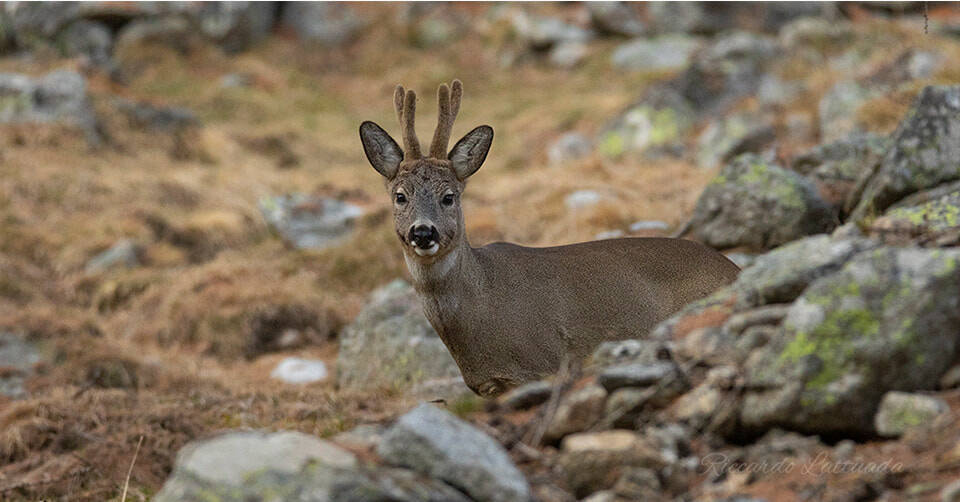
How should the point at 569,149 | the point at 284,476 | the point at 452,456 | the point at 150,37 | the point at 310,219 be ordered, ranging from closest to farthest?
1. the point at 284,476
2. the point at 452,456
3. the point at 310,219
4. the point at 569,149
5. the point at 150,37

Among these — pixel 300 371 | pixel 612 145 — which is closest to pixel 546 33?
pixel 612 145

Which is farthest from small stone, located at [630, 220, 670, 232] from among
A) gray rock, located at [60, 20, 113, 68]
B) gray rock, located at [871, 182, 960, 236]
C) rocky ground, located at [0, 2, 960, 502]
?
gray rock, located at [60, 20, 113, 68]

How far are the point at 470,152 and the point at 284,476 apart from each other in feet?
12.7

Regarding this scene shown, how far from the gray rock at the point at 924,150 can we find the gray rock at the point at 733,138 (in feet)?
25.3

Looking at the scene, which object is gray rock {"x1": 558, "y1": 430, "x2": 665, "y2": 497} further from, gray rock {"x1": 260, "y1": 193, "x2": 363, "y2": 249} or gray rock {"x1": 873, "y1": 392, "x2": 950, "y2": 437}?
gray rock {"x1": 260, "y1": 193, "x2": 363, "y2": 249}

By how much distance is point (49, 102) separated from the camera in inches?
771

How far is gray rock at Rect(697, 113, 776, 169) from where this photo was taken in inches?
577

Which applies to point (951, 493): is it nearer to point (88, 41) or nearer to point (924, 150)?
point (924, 150)

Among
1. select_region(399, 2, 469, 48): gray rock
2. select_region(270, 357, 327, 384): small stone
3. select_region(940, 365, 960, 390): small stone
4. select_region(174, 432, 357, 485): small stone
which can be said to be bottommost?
select_region(270, 357, 327, 384): small stone

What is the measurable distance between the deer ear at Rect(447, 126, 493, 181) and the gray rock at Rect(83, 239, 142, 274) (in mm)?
8827

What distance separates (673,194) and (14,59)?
65.4ft

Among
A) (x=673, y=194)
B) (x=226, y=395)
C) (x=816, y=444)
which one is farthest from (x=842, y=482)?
(x=673, y=194)

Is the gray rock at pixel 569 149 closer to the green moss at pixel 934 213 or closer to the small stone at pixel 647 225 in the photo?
the small stone at pixel 647 225

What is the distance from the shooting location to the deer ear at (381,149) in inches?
270
